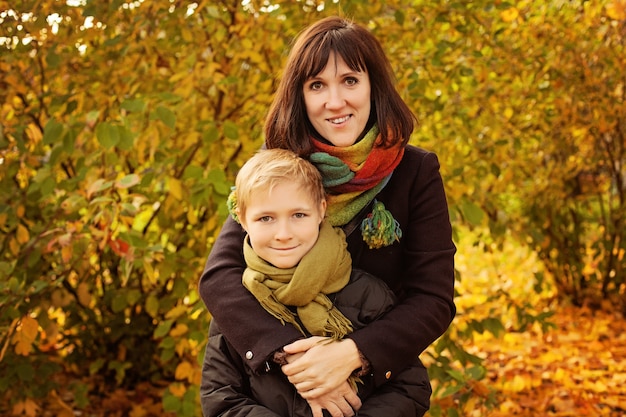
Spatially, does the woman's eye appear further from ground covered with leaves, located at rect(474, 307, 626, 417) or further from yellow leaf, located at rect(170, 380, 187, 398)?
ground covered with leaves, located at rect(474, 307, 626, 417)

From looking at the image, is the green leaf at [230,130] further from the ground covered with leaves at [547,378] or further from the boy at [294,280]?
the ground covered with leaves at [547,378]

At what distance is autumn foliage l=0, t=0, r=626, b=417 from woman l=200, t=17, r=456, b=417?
0.74m

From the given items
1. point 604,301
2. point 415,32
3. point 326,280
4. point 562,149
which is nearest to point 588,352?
point 604,301

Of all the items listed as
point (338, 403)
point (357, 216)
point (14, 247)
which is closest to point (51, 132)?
point (14, 247)

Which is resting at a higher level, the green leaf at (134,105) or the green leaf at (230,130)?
the green leaf at (134,105)

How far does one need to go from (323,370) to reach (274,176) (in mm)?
466

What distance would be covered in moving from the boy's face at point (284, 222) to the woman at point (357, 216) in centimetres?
12

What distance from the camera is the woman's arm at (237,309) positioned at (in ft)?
5.87

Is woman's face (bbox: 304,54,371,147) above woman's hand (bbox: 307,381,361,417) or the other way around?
above

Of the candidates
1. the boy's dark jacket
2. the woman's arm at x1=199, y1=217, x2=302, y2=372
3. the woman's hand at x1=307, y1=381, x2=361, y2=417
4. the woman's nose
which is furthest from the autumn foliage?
the woman's hand at x1=307, y1=381, x2=361, y2=417

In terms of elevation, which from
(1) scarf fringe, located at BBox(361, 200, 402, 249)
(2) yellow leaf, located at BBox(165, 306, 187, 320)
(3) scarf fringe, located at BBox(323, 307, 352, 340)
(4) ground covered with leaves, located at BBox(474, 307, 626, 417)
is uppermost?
(1) scarf fringe, located at BBox(361, 200, 402, 249)

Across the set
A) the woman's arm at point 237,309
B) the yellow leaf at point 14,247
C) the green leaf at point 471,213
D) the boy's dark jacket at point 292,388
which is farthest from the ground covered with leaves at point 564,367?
the yellow leaf at point 14,247

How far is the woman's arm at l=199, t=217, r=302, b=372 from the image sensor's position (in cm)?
179

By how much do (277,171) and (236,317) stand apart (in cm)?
38
